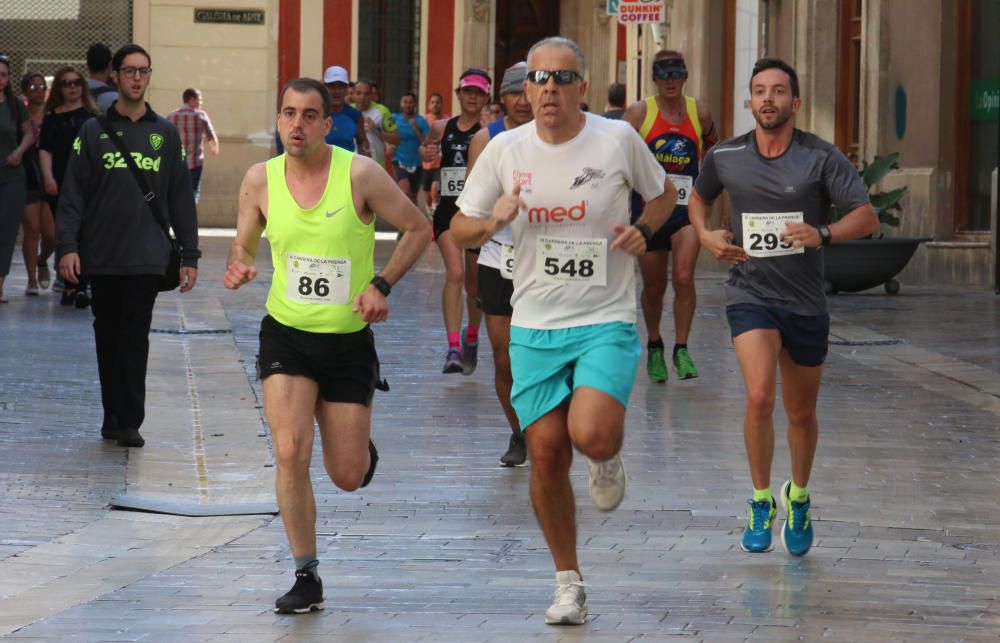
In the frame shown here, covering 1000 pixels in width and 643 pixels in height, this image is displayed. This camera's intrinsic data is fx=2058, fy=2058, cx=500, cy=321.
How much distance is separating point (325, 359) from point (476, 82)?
17.7 ft

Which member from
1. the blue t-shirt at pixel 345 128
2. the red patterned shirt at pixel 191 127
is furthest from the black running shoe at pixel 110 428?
the red patterned shirt at pixel 191 127

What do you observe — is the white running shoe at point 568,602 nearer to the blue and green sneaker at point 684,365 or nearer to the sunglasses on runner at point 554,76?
the sunglasses on runner at point 554,76

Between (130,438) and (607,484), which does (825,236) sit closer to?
(607,484)

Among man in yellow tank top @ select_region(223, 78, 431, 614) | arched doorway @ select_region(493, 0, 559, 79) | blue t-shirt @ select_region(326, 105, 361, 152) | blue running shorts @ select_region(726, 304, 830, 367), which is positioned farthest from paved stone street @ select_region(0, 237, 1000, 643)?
arched doorway @ select_region(493, 0, 559, 79)

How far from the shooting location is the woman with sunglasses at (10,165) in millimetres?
15055

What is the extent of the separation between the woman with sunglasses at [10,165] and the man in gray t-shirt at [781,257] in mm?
8897

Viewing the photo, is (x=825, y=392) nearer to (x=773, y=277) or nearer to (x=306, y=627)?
(x=773, y=277)

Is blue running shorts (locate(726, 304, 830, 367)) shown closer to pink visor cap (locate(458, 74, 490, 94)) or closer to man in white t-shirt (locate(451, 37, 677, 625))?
man in white t-shirt (locate(451, 37, 677, 625))

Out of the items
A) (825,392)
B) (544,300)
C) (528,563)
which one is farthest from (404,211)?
(825,392)

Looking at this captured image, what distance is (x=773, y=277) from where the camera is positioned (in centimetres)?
711

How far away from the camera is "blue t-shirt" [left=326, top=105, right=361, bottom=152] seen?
1728 centimetres

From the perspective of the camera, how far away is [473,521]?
7.38 m

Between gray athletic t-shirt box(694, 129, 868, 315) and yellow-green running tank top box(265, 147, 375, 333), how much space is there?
1520mm

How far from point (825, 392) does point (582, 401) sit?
5412 millimetres
